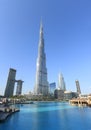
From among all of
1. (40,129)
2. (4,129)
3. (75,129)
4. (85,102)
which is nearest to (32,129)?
A: (40,129)

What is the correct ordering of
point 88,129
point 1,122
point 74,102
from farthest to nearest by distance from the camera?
point 74,102 < point 1,122 < point 88,129

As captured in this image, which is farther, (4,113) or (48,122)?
(4,113)

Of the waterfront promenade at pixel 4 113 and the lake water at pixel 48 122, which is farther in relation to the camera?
the waterfront promenade at pixel 4 113

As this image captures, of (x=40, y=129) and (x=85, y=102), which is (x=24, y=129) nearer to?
(x=40, y=129)

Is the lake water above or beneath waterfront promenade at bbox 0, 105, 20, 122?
beneath

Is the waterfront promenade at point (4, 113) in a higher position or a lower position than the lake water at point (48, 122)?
higher

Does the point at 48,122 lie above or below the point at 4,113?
below

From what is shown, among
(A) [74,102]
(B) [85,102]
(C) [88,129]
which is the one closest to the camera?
(C) [88,129]

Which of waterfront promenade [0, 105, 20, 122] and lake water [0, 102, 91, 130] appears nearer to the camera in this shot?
lake water [0, 102, 91, 130]

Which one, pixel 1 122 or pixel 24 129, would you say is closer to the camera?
pixel 24 129

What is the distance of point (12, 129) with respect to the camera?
3170cm

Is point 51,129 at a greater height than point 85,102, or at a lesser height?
lesser

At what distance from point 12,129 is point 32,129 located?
482cm

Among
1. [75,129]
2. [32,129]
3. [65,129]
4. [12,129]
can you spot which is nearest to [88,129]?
[75,129]
